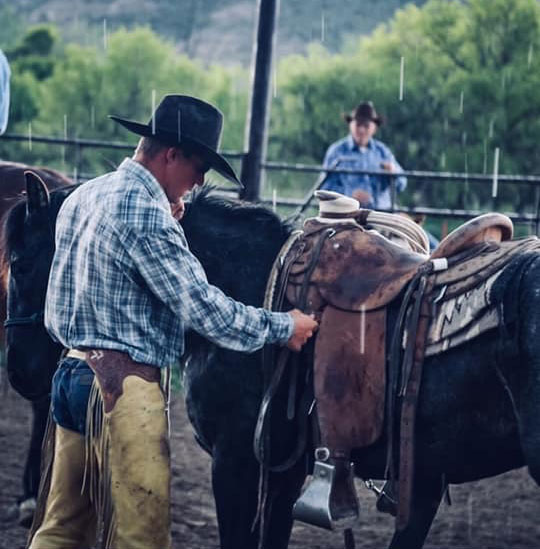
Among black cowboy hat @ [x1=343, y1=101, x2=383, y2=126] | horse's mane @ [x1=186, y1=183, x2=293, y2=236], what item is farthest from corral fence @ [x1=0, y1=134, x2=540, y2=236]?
black cowboy hat @ [x1=343, y1=101, x2=383, y2=126]

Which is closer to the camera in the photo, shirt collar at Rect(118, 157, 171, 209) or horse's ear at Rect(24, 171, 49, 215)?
shirt collar at Rect(118, 157, 171, 209)

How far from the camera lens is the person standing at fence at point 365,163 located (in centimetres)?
893

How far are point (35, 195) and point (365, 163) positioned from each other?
566cm

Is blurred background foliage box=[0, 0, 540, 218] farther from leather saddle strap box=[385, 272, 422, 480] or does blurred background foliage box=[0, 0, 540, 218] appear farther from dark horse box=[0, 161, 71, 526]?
leather saddle strap box=[385, 272, 422, 480]

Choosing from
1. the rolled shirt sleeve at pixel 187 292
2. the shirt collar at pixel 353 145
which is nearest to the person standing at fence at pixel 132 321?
the rolled shirt sleeve at pixel 187 292

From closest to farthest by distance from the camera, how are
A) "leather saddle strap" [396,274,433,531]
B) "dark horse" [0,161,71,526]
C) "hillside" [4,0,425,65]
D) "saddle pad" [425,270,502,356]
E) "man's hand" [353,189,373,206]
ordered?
1. "saddle pad" [425,270,502,356]
2. "leather saddle strap" [396,274,433,531]
3. "dark horse" [0,161,71,526]
4. "man's hand" [353,189,373,206]
5. "hillside" [4,0,425,65]

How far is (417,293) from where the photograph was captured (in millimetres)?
3400

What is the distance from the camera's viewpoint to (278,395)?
363 cm

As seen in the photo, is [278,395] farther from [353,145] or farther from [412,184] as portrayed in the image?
[412,184]

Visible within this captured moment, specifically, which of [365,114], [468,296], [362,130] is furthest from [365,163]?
[468,296]

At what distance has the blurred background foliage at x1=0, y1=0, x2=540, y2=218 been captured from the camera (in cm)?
2697

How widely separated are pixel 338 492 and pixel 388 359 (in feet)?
1.67

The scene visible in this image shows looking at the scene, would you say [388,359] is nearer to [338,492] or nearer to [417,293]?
[417,293]

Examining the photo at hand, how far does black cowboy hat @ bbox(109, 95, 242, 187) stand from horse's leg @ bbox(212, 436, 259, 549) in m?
1.05
